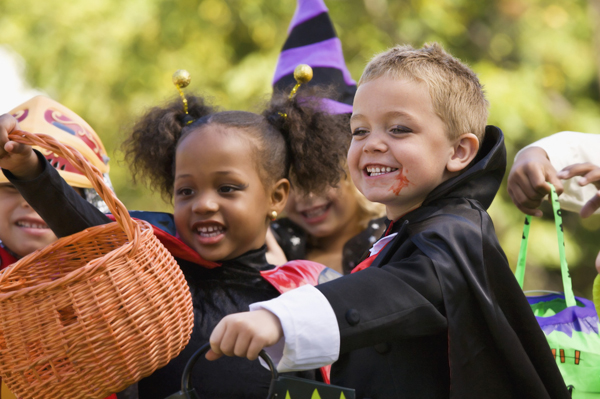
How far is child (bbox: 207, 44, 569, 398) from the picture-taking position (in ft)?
4.14

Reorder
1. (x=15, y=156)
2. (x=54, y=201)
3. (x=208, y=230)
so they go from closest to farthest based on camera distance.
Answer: (x=15, y=156)
(x=54, y=201)
(x=208, y=230)

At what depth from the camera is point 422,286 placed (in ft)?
4.44

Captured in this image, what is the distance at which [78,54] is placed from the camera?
6.27m

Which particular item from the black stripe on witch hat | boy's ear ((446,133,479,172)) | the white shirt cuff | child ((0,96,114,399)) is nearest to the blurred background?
the black stripe on witch hat

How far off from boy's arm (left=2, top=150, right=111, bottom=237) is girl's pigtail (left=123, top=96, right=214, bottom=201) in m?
0.56

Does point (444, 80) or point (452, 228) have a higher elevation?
point (444, 80)

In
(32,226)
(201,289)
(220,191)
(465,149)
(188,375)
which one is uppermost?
(465,149)

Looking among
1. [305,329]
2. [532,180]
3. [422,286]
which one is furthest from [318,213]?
[305,329]

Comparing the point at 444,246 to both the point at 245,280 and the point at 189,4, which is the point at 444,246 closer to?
the point at 245,280

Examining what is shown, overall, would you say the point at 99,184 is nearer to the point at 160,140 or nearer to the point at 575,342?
the point at 160,140

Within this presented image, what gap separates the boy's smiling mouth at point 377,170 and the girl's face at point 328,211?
1.30 metres

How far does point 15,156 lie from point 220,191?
70 cm

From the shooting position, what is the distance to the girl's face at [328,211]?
305 centimetres

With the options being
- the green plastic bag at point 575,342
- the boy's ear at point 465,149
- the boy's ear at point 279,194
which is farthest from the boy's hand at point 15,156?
the green plastic bag at point 575,342
